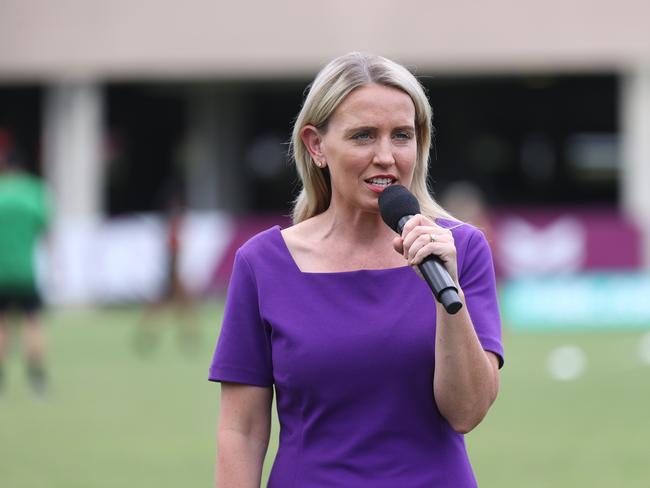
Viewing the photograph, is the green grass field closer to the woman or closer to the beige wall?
the woman

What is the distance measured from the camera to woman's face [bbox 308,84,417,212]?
11.3 ft

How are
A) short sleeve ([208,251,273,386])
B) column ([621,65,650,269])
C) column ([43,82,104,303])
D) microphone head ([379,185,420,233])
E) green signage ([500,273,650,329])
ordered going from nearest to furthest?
microphone head ([379,185,420,233]) < short sleeve ([208,251,273,386]) < green signage ([500,273,650,329]) < column ([621,65,650,269]) < column ([43,82,104,303])

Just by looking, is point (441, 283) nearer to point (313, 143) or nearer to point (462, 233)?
point (462, 233)

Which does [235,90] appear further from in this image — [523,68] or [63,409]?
[63,409]

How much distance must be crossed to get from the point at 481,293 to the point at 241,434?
74 cm

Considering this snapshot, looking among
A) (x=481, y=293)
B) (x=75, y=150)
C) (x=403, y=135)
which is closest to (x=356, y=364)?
(x=481, y=293)

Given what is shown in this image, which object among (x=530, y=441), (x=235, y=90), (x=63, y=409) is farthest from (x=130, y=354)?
(x=235, y=90)

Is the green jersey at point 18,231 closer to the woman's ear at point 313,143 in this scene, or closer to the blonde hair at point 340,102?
the blonde hair at point 340,102

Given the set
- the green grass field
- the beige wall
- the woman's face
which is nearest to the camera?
the woman's face

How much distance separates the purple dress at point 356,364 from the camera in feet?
11.0

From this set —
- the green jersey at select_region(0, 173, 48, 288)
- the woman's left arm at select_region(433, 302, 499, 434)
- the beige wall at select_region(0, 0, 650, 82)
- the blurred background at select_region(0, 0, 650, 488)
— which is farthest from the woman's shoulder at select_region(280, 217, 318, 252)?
the beige wall at select_region(0, 0, 650, 82)

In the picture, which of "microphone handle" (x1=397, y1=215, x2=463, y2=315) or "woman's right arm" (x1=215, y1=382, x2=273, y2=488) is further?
"woman's right arm" (x1=215, y1=382, x2=273, y2=488)

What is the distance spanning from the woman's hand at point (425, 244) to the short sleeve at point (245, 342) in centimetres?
54

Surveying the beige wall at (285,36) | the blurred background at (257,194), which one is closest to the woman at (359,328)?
the blurred background at (257,194)
